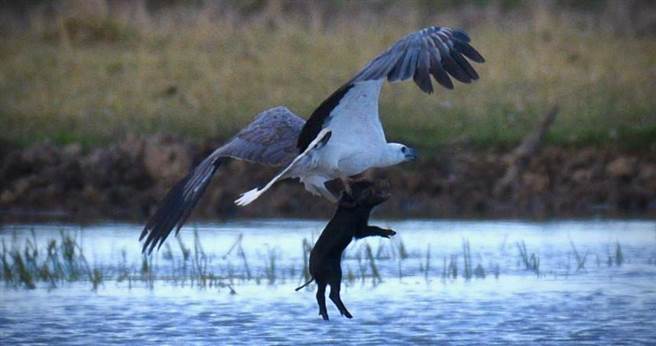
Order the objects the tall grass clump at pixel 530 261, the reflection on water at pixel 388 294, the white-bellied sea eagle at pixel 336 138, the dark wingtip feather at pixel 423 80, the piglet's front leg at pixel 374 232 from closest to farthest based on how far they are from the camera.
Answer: the dark wingtip feather at pixel 423 80
the white-bellied sea eagle at pixel 336 138
the piglet's front leg at pixel 374 232
the reflection on water at pixel 388 294
the tall grass clump at pixel 530 261

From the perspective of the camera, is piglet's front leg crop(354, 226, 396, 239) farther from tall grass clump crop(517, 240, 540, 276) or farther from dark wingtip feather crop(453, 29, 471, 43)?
tall grass clump crop(517, 240, 540, 276)

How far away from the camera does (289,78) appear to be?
19422 millimetres

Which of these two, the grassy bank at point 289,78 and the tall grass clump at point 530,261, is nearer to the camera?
the tall grass clump at point 530,261

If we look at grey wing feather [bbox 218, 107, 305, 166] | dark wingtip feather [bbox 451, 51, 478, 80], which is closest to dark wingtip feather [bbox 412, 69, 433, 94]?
dark wingtip feather [bbox 451, 51, 478, 80]

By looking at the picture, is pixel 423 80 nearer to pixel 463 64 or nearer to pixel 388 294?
pixel 463 64

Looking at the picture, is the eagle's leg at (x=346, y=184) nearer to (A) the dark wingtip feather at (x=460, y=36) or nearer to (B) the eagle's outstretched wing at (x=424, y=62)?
(B) the eagle's outstretched wing at (x=424, y=62)

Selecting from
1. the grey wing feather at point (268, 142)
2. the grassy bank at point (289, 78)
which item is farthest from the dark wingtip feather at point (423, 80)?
the grassy bank at point (289, 78)

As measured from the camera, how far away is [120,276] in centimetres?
1206

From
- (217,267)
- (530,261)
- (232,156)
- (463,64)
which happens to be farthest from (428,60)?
(217,267)

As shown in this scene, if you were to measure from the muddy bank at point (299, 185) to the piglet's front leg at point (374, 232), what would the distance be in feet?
22.0

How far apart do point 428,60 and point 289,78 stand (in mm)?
11021

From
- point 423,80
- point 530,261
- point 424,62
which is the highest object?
point 424,62

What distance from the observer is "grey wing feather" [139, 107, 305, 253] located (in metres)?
9.38

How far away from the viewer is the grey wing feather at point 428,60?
330 inches
